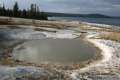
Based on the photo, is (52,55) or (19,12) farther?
(19,12)

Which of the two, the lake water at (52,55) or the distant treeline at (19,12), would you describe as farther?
the distant treeline at (19,12)

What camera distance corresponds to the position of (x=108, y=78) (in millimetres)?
21328

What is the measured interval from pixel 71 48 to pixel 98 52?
409cm

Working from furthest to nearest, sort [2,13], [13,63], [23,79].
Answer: [2,13] < [13,63] < [23,79]

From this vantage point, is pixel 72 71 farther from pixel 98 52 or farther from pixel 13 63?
pixel 98 52

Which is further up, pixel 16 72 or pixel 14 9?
pixel 14 9

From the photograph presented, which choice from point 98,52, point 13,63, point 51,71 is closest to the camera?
point 51,71

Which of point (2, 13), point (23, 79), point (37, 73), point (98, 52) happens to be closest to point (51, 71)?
point (37, 73)

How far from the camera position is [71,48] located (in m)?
36.1

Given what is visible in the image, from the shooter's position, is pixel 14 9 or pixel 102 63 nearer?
pixel 102 63

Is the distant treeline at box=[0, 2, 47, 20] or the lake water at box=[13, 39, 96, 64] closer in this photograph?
the lake water at box=[13, 39, 96, 64]

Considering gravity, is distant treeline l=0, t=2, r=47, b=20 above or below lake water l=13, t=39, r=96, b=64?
above

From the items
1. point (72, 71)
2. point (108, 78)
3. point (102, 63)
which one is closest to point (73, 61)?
point (102, 63)

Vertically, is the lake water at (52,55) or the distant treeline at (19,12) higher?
the distant treeline at (19,12)
